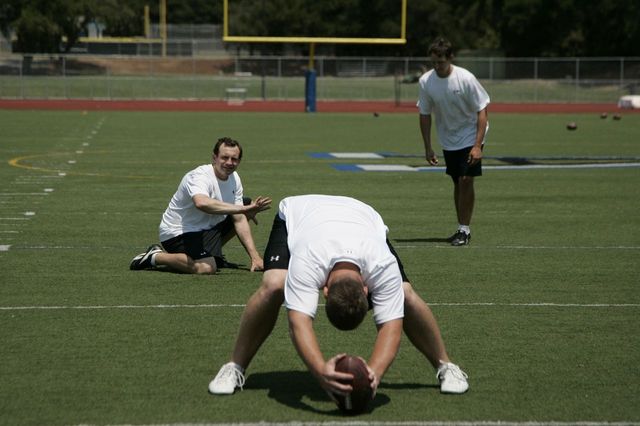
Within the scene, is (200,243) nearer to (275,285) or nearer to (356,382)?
(275,285)

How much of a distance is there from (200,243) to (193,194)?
44cm

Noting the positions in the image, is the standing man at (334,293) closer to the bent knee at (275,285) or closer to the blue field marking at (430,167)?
the bent knee at (275,285)

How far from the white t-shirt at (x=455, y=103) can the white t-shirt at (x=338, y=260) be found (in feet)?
18.3

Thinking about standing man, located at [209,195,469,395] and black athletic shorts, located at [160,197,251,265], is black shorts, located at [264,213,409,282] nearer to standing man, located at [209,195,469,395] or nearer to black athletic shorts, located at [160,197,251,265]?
standing man, located at [209,195,469,395]

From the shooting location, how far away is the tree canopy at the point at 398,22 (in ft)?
222

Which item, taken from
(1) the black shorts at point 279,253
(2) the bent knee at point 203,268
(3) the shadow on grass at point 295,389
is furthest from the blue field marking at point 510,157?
(1) the black shorts at point 279,253

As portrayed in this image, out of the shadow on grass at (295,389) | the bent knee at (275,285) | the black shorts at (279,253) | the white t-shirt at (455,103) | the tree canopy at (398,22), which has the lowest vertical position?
the shadow on grass at (295,389)

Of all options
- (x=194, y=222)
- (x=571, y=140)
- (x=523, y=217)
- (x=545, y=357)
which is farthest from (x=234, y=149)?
(x=571, y=140)

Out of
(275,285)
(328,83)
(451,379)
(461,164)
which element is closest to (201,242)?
(461,164)

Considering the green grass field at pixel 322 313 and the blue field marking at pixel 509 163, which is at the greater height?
the blue field marking at pixel 509 163

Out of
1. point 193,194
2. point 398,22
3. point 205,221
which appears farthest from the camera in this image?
point 398,22

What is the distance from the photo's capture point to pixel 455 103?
36.6ft

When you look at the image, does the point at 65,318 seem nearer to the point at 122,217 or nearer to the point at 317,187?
the point at 122,217

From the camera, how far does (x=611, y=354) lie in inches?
266
